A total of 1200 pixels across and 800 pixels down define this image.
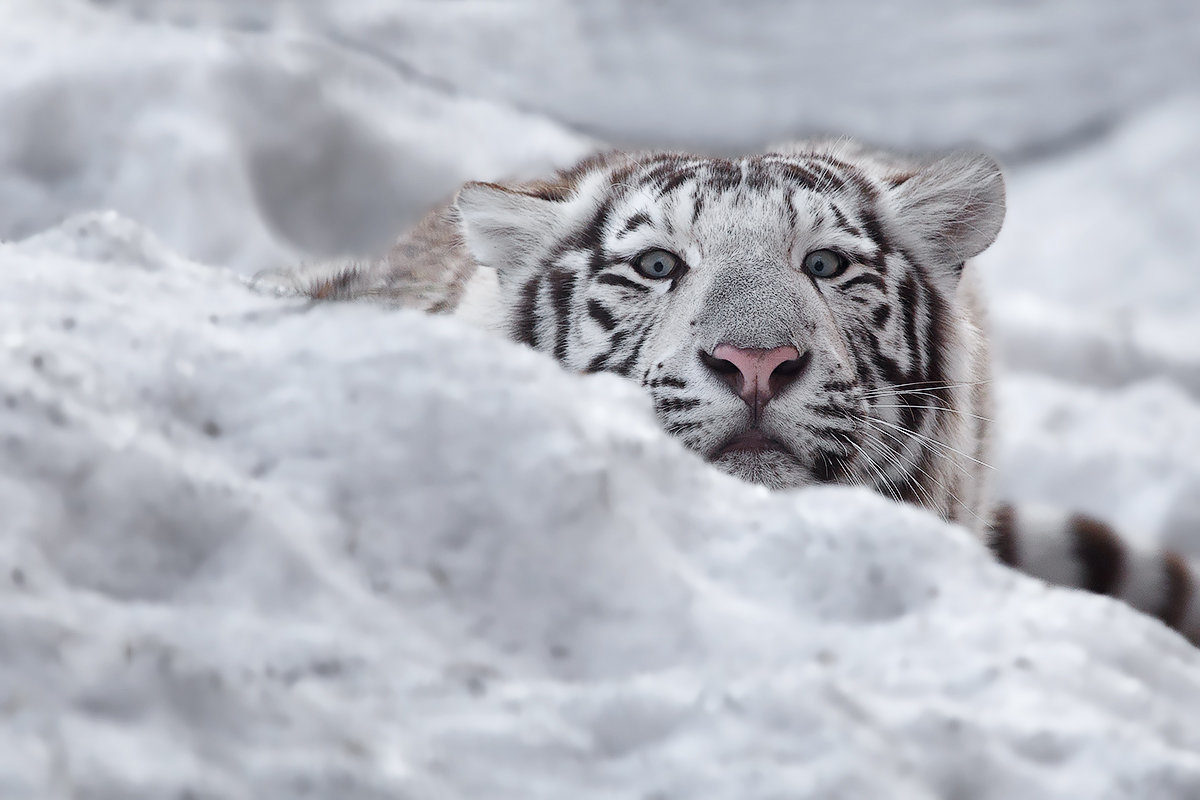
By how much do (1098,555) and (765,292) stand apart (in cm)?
136

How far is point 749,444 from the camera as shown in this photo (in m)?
1.53

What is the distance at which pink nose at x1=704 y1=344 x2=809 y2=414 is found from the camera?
1.50 metres

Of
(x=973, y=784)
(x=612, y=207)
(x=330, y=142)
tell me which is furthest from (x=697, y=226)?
(x=330, y=142)

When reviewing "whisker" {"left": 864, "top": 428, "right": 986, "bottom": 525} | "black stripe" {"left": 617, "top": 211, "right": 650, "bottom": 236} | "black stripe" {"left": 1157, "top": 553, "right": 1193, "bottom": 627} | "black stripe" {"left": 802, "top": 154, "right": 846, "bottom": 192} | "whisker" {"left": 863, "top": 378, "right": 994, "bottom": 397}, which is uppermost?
"black stripe" {"left": 802, "top": 154, "right": 846, "bottom": 192}

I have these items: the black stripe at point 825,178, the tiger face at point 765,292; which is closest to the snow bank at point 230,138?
the tiger face at point 765,292

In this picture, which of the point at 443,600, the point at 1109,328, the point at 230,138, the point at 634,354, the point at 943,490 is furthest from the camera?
the point at 1109,328

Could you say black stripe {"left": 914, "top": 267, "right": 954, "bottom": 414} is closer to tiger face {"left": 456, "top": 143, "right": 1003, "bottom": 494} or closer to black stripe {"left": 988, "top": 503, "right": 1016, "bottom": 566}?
tiger face {"left": 456, "top": 143, "right": 1003, "bottom": 494}

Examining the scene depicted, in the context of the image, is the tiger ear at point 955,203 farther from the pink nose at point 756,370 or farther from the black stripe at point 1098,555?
the black stripe at point 1098,555

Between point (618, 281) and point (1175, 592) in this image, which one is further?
point (1175, 592)

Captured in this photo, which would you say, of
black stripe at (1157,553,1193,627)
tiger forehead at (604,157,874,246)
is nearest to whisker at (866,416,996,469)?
tiger forehead at (604,157,874,246)

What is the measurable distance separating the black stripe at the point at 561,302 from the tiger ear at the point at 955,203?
552 millimetres

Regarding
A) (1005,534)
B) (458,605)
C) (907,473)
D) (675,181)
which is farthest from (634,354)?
(1005,534)

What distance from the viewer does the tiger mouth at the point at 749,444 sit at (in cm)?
152

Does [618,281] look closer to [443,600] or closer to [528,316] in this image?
[528,316]
